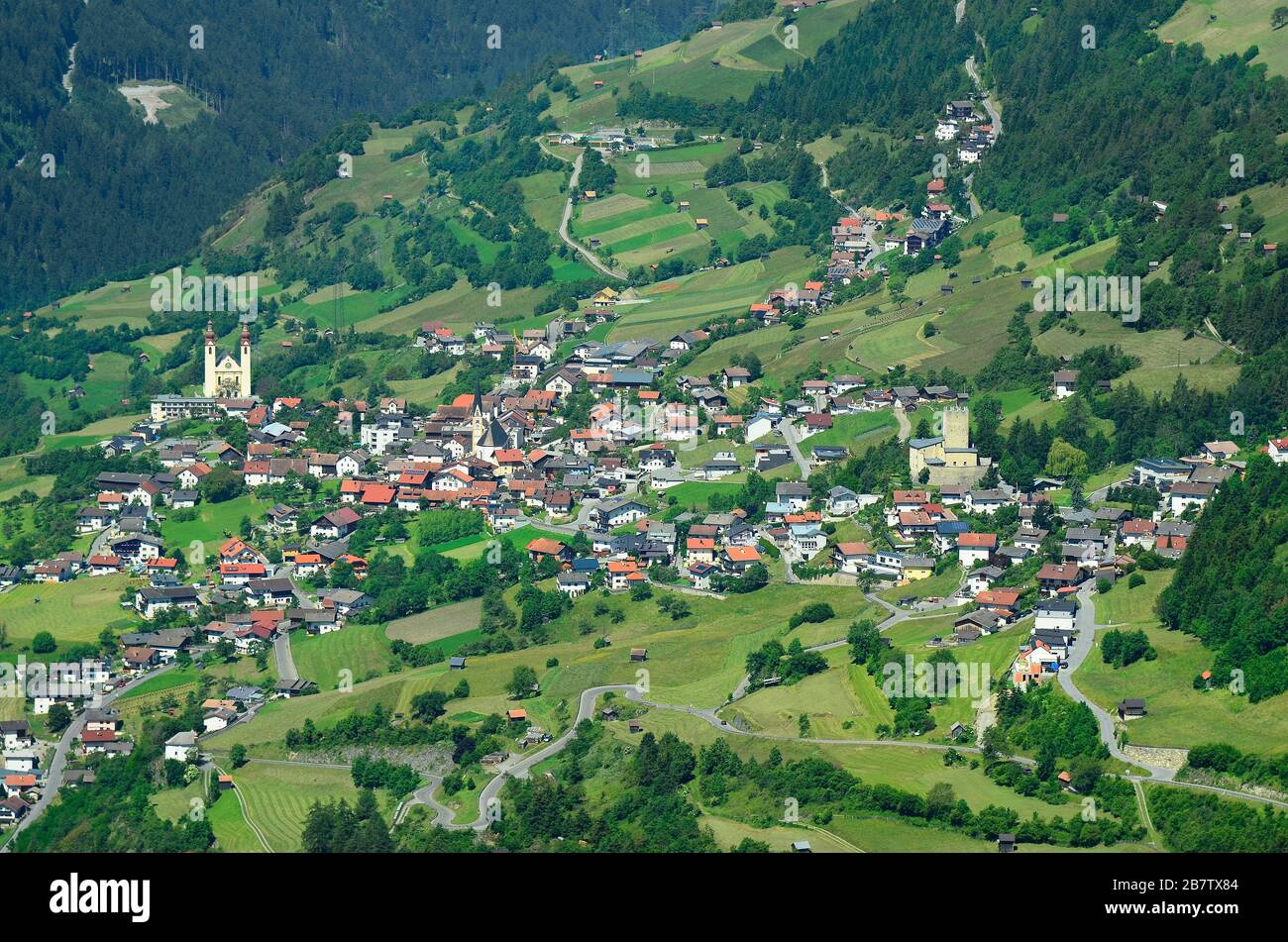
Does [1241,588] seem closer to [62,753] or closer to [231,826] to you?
[231,826]

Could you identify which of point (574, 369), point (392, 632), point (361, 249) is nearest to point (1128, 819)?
point (392, 632)

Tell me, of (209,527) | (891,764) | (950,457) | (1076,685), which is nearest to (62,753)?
(209,527)

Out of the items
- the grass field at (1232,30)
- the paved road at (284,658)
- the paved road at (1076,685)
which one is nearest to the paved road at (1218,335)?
the paved road at (1076,685)

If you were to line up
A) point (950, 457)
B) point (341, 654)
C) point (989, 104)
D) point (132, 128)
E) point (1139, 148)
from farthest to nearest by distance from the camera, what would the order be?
point (132, 128) < point (989, 104) < point (1139, 148) < point (950, 457) < point (341, 654)

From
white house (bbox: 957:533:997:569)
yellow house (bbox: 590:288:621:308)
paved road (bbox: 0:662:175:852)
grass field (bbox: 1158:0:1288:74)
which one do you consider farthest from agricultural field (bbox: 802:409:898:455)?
grass field (bbox: 1158:0:1288:74)

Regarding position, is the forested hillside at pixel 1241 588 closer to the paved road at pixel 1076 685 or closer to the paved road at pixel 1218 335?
the paved road at pixel 1076 685

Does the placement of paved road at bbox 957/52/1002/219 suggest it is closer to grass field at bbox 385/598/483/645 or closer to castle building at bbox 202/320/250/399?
castle building at bbox 202/320/250/399
